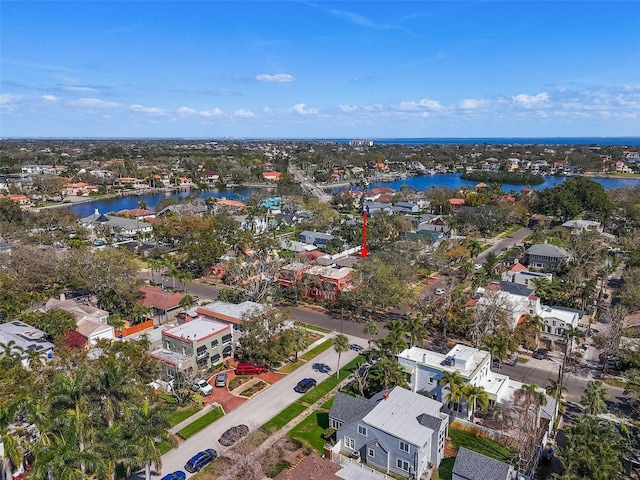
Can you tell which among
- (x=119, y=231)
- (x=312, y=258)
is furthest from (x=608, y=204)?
(x=119, y=231)

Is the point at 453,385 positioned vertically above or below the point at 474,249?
above

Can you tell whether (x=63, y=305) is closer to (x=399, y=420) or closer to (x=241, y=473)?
(x=241, y=473)

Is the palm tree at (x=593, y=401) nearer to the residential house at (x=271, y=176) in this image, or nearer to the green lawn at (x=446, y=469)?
the green lawn at (x=446, y=469)

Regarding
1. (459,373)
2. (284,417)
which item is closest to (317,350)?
(284,417)

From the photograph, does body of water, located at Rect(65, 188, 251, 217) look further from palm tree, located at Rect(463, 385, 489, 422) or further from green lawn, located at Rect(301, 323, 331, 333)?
palm tree, located at Rect(463, 385, 489, 422)

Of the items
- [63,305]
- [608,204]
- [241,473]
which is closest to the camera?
[241,473]

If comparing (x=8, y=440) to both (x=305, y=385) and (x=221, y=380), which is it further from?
(x=305, y=385)
